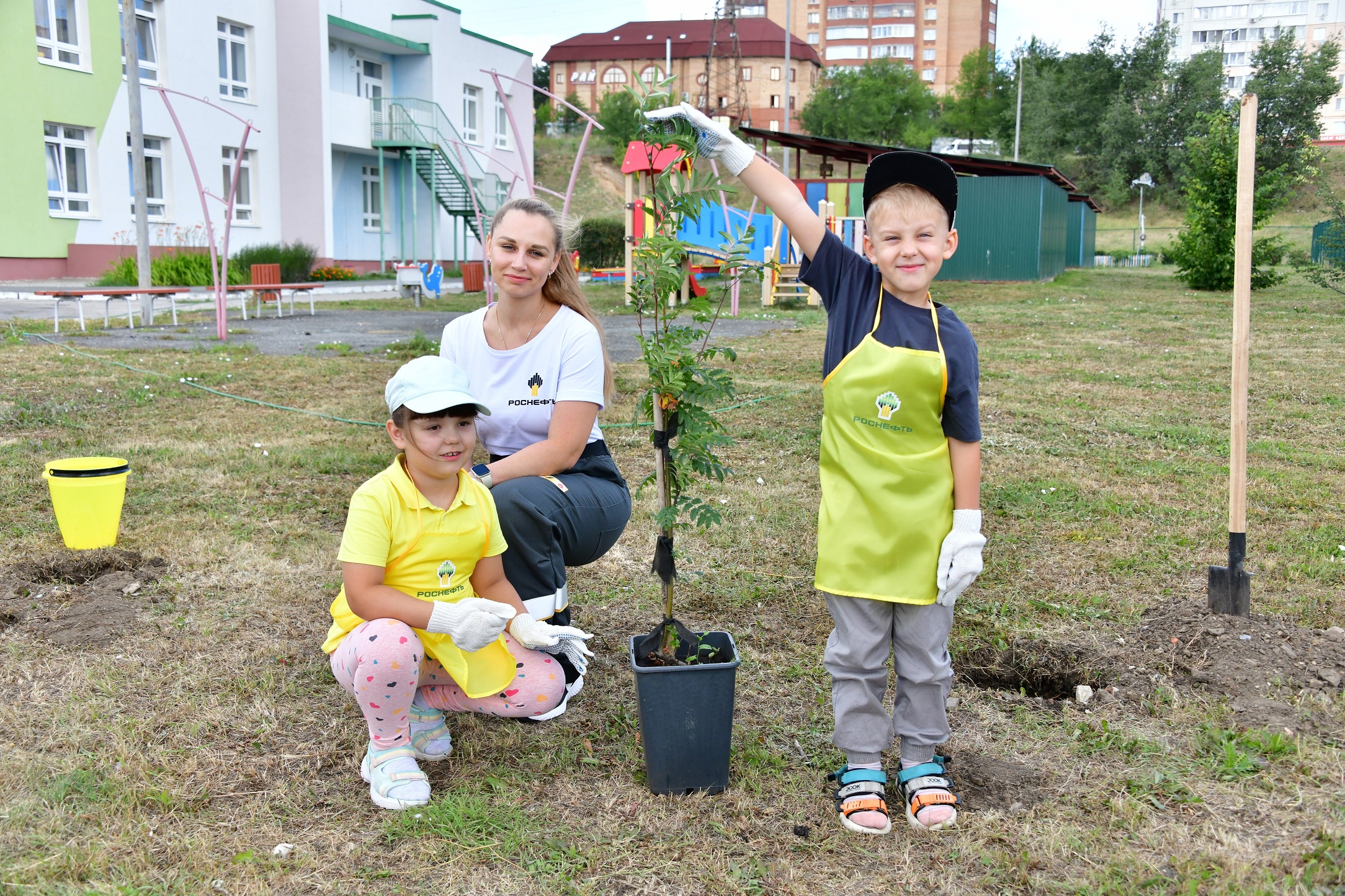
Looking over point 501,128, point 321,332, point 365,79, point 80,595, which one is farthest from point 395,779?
point 501,128

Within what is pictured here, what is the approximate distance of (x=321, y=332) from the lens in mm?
13320

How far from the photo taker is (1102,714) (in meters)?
2.98

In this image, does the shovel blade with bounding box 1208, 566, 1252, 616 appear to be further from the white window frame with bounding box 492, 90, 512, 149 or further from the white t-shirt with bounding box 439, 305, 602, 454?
the white window frame with bounding box 492, 90, 512, 149

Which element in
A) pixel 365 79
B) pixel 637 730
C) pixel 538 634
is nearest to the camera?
pixel 538 634

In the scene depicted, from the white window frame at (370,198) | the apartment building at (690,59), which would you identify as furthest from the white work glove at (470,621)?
the apartment building at (690,59)

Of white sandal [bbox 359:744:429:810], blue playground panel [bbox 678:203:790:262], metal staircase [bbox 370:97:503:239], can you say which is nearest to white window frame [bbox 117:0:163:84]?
metal staircase [bbox 370:97:503:239]

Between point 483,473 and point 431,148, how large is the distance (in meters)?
25.4

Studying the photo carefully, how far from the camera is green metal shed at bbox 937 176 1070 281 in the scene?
2247 centimetres

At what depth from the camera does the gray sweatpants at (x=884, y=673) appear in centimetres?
250

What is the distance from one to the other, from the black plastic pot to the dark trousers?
521 millimetres

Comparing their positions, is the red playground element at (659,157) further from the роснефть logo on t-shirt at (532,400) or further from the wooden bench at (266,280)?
the wooden bench at (266,280)

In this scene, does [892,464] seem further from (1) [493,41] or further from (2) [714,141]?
(1) [493,41]

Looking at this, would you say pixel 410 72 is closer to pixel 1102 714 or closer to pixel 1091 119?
pixel 1102 714

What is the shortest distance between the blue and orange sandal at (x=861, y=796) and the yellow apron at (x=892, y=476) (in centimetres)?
44
